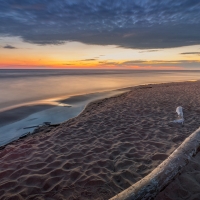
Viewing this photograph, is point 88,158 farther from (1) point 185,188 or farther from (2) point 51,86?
(2) point 51,86

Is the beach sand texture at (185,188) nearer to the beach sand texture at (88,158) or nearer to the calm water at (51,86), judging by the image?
the beach sand texture at (88,158)

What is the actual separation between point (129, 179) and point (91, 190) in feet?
2.80

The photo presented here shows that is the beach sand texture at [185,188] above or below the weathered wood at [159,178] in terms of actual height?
below

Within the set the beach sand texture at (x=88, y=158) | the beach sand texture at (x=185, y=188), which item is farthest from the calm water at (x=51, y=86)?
the beach sand texture at (x=185, y=188)

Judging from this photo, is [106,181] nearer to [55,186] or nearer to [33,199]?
[55,186]

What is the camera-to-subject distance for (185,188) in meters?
3.42

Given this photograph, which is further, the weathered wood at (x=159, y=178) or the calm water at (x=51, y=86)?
the calm water at (x=51, y=86)

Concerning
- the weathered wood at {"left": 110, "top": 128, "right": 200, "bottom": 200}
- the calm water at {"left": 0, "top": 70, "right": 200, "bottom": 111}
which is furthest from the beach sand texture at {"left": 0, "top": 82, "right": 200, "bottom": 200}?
the calm water at {"left": 0, "top": 70, "right": 200, "bottom": 111}

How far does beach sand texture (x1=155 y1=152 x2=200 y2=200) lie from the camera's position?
10.6ft

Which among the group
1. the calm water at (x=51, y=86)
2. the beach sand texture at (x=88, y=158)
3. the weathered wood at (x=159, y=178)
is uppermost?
the weathered wood at (x=159, y=178)

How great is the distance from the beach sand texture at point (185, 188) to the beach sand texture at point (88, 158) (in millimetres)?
646

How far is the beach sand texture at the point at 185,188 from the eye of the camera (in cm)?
322

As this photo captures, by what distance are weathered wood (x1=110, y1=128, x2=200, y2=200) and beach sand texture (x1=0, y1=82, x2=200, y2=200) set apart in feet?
3.04

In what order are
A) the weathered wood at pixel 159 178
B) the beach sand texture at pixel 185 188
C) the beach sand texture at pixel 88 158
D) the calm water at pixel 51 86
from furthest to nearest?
the calm water at pixel 51 86 → the beach sand texture at pixel 88 158 → the beach sand texture at pixel 185 188 → the weathered wood at pixel 159 178
